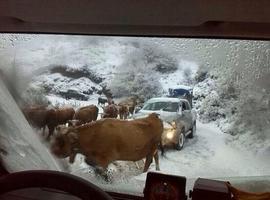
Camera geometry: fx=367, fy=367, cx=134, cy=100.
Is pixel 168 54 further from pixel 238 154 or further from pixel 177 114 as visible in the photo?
pixel 238 154

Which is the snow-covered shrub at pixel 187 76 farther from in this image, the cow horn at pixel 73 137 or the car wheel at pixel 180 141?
the cow horn at pixel 73 137

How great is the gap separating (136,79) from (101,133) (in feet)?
1.02

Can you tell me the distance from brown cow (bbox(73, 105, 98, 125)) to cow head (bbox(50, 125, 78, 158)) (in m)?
0.07

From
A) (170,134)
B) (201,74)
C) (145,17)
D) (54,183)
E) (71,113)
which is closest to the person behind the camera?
(54,183)

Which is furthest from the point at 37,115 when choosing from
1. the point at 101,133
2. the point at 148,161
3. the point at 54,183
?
the point at 54,183

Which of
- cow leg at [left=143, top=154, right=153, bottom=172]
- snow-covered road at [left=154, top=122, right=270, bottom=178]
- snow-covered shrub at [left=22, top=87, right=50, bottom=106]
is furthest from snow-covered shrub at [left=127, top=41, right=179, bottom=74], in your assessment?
snow-covered shrub at [left=22, top=87, right=50, bottom=106]

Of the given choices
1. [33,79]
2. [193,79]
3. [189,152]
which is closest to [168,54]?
[193,79]

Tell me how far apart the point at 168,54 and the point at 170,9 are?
0.75 ft

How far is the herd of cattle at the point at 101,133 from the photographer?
58.7 inches

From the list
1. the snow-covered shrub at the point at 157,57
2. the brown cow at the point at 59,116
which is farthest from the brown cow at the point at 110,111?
the snow-covered shrub at the point at 157,57

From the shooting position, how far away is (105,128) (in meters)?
1.57

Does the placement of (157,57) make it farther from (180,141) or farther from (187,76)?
(180,141)

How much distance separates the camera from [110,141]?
5.21 ft

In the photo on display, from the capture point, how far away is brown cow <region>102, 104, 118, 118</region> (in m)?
1.50
